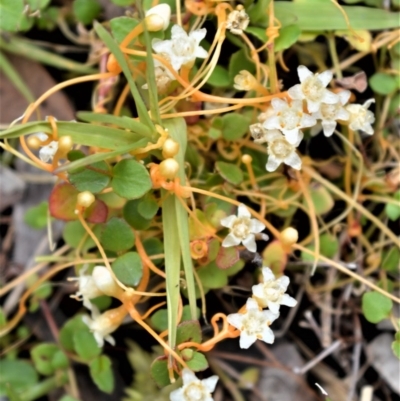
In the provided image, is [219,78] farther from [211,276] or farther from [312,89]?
[211,276]

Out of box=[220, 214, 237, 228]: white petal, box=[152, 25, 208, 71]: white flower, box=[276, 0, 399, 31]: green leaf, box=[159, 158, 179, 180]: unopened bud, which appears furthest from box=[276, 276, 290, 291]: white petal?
box=[276, 0, 399, 31]: green leaf

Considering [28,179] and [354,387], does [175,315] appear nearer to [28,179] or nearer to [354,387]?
[354,387]

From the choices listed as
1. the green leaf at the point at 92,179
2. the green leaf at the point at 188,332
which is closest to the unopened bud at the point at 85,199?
the green leaf at the point at 92,179

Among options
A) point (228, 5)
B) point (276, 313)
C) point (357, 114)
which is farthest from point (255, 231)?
point (228, 5)

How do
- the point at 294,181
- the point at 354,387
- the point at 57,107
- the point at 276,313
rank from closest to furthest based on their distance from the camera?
1. the point at 276,313
2. the point at 294,181
3. the point at 354,387
4. the point at 57,107

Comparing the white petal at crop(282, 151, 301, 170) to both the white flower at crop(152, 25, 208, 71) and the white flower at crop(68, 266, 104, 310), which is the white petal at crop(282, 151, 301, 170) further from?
the white flower at crop(68, 266, 104, 310)

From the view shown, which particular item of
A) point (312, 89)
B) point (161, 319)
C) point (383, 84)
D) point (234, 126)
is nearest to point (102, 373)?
point (161, 319)
